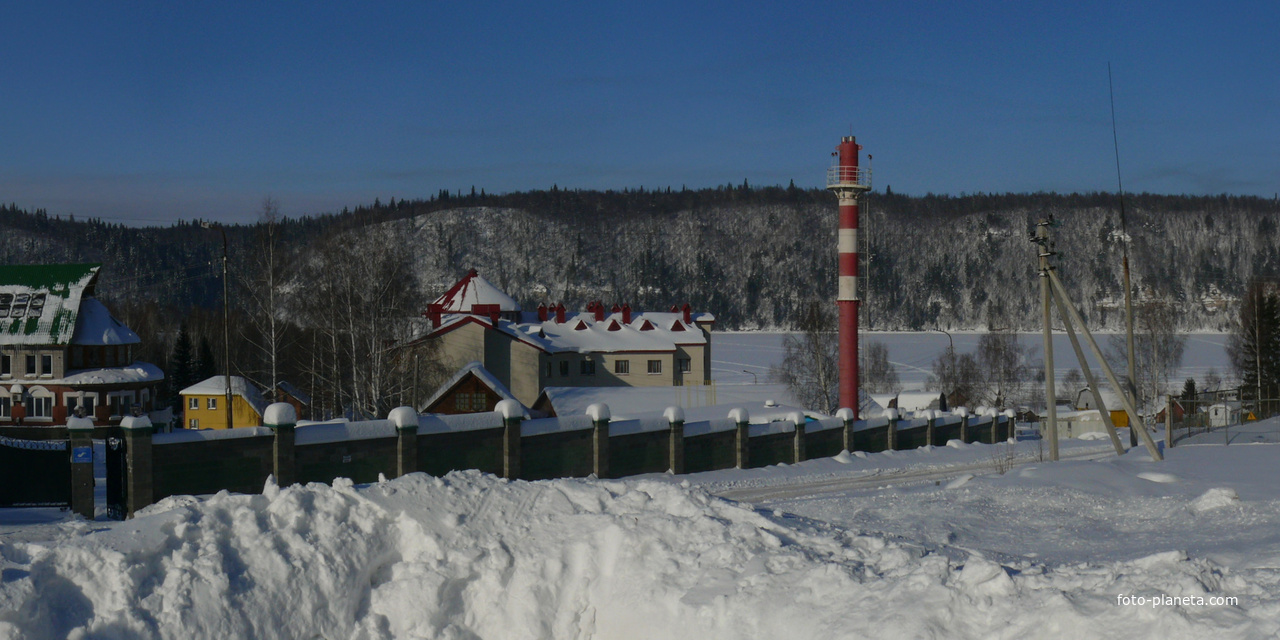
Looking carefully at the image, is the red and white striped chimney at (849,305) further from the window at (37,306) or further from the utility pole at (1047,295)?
the window at (37,306)

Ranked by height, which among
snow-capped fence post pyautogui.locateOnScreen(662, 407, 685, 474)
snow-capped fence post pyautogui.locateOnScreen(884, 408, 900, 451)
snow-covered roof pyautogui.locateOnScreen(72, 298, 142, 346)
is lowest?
snow-capped fence post pyautogui.locateOnScreen(884, 408, 900, 451)

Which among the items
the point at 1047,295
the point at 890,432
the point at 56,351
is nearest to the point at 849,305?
the point at 890,432

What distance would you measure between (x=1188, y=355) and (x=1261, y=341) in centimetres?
5252

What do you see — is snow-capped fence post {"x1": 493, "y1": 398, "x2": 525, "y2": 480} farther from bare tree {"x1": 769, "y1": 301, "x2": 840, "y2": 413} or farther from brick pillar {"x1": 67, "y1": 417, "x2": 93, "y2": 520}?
bare tree {"x1": 769, "y1": 301, "x2": 840, "y2": 413}

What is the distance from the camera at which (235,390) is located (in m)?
44.4

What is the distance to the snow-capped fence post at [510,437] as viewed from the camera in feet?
69.4

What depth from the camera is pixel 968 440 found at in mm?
39969

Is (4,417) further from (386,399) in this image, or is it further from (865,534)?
(865,534)

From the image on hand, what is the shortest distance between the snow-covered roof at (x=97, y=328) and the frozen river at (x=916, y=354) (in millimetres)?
45427

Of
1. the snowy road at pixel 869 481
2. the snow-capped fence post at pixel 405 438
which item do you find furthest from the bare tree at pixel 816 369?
the snow-capped fence post at pixel 405 438

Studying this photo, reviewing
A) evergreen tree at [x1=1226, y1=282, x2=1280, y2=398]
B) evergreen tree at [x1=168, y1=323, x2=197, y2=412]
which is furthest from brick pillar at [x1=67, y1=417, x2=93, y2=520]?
evergreen tree at [x1=1226, y1=282, x2=1280, y2=398]

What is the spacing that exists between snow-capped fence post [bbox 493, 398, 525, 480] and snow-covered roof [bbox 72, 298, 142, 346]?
29.3 metres

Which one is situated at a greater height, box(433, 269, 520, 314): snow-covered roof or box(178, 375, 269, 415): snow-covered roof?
box(433, 269, 520, 314): snow-covered roof

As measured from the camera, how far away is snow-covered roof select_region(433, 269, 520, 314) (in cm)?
6222
